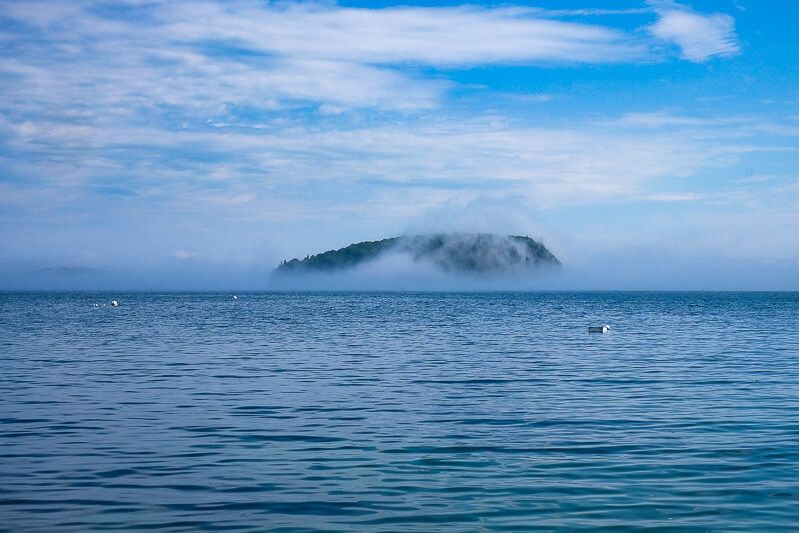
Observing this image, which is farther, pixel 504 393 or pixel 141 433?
pixel 504 393

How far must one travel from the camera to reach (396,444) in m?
19.3

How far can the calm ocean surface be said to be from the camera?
13.7 meters

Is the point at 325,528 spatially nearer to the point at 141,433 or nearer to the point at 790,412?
the point at 141,433

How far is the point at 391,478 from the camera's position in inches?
626

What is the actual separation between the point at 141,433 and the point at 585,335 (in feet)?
152

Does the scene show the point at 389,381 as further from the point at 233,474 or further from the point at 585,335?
the point at 585,335

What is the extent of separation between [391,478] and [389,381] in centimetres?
1600

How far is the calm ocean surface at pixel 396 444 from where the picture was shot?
44.9ft

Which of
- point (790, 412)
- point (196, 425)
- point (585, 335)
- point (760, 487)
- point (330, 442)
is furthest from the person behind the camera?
point (585, 335)

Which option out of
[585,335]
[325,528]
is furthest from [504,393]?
[585,335]

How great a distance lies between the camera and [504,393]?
28.6 meters

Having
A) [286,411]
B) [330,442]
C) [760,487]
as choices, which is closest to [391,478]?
[330,442]

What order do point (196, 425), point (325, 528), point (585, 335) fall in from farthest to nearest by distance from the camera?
point (585, 335) → point (196, 425) → point (325, 528)

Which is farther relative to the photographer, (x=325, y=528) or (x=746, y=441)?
(x=746, y=441)
